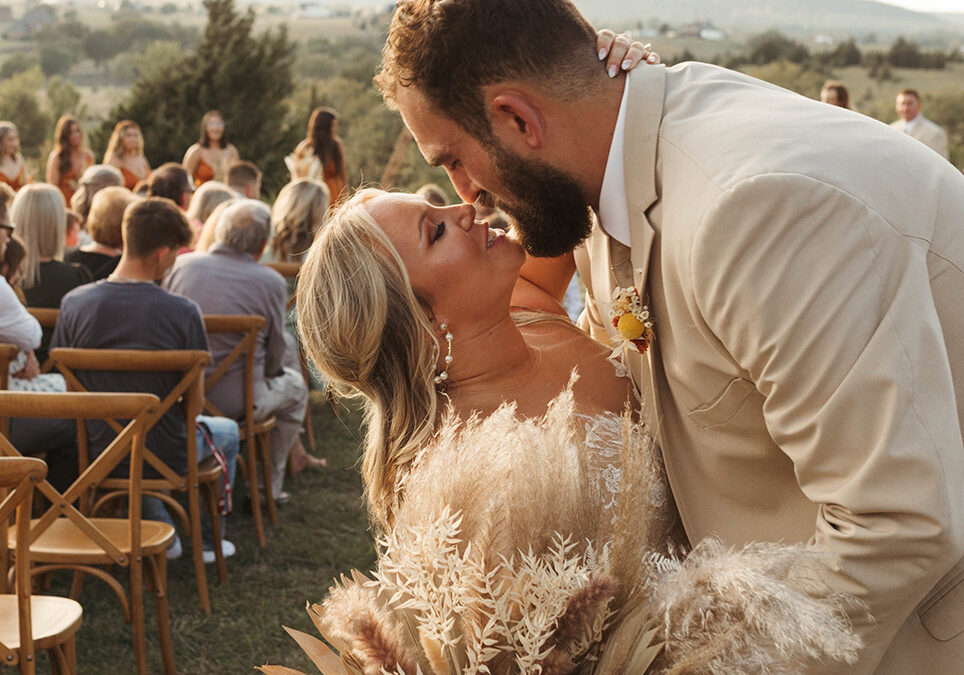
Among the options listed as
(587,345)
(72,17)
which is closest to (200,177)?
(587,345)

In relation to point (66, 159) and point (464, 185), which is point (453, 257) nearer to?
point (464, 185)

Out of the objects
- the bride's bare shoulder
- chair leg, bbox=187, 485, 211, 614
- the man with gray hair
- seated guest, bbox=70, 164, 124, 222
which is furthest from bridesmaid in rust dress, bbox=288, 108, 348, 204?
the bride's bare shoulder

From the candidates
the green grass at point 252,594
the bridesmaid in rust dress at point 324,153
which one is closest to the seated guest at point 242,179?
the bridesmaid in rust dress at point 324,153

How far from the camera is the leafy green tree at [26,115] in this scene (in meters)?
28.3

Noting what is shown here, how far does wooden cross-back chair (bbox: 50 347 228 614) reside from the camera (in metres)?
4.44

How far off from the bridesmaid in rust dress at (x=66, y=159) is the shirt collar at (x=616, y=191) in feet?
36.7

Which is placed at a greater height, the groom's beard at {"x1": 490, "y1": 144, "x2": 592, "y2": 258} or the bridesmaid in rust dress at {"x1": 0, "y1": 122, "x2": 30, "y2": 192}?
the groom's beard at {"x1": 490, "y1": 144, "x2": 592, "y2": 258}

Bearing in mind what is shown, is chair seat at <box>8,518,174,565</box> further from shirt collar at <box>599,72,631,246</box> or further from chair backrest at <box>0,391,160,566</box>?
shirt collar at <box>599,72,631,246</box>

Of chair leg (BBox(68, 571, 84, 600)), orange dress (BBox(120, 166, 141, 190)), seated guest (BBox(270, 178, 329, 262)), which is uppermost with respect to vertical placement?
seated guest (BBox(270, 178, 329, 262))

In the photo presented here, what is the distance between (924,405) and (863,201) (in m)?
0.30

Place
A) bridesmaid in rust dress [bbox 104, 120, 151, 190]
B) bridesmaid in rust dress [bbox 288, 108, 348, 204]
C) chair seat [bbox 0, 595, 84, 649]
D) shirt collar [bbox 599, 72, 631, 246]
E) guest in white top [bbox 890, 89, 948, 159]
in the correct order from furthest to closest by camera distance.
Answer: guest in white top [bbox 890, 89, 948, 159], bridesmaid in rust dress [bbox 104, 120, 151, 190], bridesmaid in rust dress [bbox 288, 108, 348, 204], chair seat [bbox 0, 595, 84, 649], shirt collar [bbox 599, 72, 631, 246]

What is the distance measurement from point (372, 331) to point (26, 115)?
30.4 meters

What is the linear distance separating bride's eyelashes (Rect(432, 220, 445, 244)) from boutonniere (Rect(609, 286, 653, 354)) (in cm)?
66

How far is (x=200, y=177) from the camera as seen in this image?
41.3 ft
